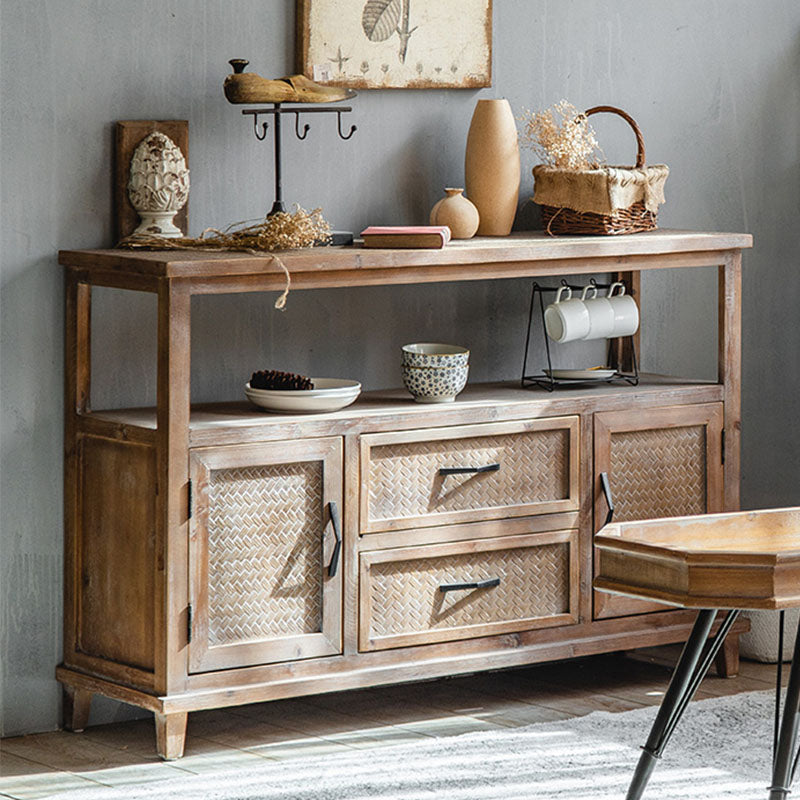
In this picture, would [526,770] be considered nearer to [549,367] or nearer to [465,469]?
[465,469]

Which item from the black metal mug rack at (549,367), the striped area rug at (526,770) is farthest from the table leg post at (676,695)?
the black metal mug rack at (549,367)

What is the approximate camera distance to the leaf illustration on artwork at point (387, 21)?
13.7 ft

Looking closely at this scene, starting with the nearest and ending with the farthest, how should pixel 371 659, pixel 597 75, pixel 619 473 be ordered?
pixel 371 659, pixel 619 473, pixel 597 75

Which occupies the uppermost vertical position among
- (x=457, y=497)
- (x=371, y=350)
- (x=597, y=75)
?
(x=597, y=75)

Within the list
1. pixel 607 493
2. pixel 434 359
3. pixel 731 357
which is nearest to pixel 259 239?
pixel 434 359

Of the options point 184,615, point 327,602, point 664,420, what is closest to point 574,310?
point 664,420

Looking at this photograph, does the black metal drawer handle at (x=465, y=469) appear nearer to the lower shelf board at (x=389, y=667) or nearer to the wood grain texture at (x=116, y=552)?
the lower shelf board at (x=389, y=667)

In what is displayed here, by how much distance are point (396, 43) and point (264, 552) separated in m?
1.36

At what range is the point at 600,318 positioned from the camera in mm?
4316

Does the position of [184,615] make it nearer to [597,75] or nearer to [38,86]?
[38,86]

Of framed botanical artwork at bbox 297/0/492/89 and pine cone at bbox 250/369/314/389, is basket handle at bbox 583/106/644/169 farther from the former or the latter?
pine cone at bbox 250/369/314/389

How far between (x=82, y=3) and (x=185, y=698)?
1583 mm

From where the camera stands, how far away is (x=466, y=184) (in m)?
4.33

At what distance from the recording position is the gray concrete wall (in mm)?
3832
